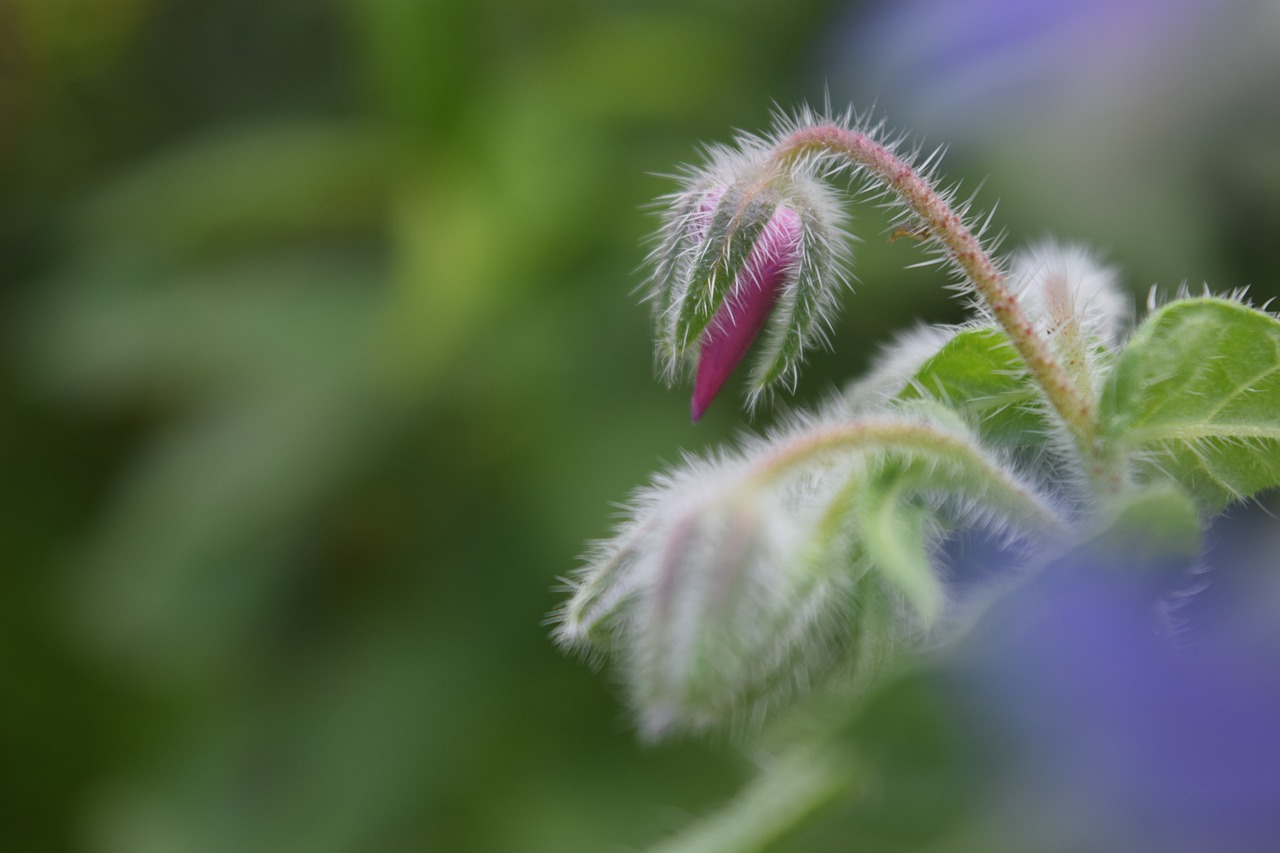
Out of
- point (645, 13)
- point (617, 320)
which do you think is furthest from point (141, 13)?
point (617, 320)

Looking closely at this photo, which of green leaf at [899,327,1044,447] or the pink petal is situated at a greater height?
the pink petal

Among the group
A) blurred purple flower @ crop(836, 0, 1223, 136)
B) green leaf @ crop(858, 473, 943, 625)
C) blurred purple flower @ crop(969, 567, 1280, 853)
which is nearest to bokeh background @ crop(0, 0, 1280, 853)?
blurred purple flower @ crop(836, 0, 1223, 136)

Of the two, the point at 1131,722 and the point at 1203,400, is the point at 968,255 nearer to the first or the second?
the point at 1203,400

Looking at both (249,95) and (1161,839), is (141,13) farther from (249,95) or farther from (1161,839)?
(1161,839)

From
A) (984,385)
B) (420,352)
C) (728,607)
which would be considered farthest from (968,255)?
(420,352)

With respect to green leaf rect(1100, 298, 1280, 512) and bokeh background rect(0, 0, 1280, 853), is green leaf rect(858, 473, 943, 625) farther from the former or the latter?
bokeh background rect(0, 0, 1280, 853)
